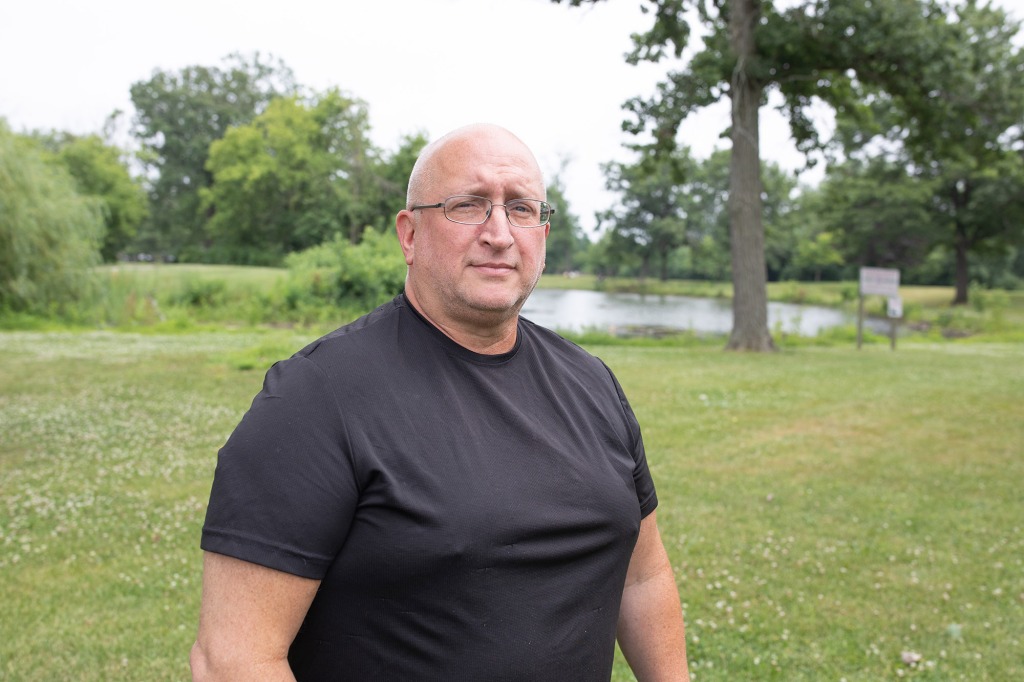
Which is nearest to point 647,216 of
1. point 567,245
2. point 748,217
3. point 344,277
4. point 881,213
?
point 567,245

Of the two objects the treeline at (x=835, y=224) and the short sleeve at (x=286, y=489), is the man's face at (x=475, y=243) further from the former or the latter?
the treeline at (x=835, y=224)

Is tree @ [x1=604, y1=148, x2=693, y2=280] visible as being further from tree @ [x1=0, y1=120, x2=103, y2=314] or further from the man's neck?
the man's neck

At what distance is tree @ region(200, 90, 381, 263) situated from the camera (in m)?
51.0

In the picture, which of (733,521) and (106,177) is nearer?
(733,521)

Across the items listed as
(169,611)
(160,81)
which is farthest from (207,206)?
(169,611)

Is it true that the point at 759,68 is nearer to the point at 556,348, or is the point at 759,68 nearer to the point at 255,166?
the point at 556,348

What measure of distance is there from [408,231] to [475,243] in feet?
0.67

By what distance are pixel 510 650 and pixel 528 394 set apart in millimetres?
556

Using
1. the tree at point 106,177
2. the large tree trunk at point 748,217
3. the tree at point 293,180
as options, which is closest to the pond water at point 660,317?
the large tree trunk at point 748,217

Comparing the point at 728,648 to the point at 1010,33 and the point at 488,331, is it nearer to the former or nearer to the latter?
the point at 488,331

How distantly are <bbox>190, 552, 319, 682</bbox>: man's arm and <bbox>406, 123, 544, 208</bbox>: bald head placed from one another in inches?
34.9

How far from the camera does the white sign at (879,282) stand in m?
19.0

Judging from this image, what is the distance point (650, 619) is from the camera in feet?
6.86

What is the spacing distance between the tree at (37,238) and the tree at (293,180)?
26.8m
